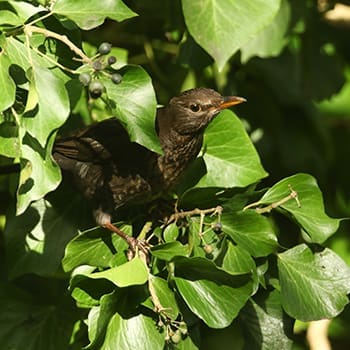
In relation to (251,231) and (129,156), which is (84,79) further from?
(129,156)

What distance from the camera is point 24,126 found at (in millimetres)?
2977

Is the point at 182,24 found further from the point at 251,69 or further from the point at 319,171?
the point at 319,171

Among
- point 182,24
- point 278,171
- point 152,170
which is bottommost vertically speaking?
point 278,171

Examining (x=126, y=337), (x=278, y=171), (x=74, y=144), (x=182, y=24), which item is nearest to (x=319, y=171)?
(x=278, y=171)

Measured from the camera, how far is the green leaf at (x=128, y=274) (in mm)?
3139

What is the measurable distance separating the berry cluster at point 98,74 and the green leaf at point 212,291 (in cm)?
62

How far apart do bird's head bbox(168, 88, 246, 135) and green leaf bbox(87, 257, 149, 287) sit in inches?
40.6

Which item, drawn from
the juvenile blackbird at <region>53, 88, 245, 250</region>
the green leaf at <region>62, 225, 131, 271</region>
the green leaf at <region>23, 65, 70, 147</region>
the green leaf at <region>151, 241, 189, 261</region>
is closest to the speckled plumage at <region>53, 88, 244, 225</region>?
the juvenile blackbird at <region>53, 88, 245, 250</region>

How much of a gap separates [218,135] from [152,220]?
18.2 inches

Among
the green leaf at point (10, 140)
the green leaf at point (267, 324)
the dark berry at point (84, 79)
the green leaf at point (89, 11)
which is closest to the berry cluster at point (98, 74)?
the dark berry at point (84, 79)

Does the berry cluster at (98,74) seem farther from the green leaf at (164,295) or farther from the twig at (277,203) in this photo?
the twig at (277,203)

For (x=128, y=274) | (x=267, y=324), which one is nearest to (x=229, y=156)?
(x=267, y=324)

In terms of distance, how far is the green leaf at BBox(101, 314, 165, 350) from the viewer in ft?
10.6

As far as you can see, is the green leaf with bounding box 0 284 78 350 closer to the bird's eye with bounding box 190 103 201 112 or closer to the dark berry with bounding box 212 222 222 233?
the dark berry with bounding box 212 222 222 233
